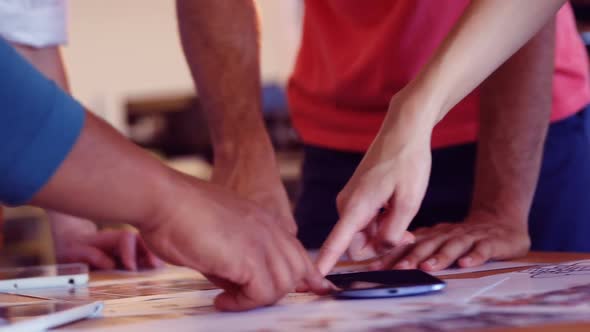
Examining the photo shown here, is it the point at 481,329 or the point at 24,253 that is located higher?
the point at 24,253

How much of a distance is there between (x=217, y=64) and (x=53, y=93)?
673 mm

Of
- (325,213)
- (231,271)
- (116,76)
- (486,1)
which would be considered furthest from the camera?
(116,76)

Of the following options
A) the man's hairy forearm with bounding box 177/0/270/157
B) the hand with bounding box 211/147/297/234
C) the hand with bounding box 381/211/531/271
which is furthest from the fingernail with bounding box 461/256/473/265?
the man's hairy forearm with bounding box 177/0/270/157

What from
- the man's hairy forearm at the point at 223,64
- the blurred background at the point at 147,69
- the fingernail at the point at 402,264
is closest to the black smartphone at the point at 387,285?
the fingernail at the point at 402,264

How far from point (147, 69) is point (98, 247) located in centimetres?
377

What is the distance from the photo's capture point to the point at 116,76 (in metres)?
4.86

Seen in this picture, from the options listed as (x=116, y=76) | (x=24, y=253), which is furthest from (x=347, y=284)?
(x=116, y=76)

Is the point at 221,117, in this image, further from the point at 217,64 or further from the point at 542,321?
the point at 542,321

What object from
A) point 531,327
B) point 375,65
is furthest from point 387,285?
point 375,65

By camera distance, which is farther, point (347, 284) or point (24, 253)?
point (24, 253)

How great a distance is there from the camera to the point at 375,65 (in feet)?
4.17

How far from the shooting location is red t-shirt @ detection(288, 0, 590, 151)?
1248mm

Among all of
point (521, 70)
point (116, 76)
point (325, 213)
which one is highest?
point (116, 76)

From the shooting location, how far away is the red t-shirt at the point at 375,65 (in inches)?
49.1
